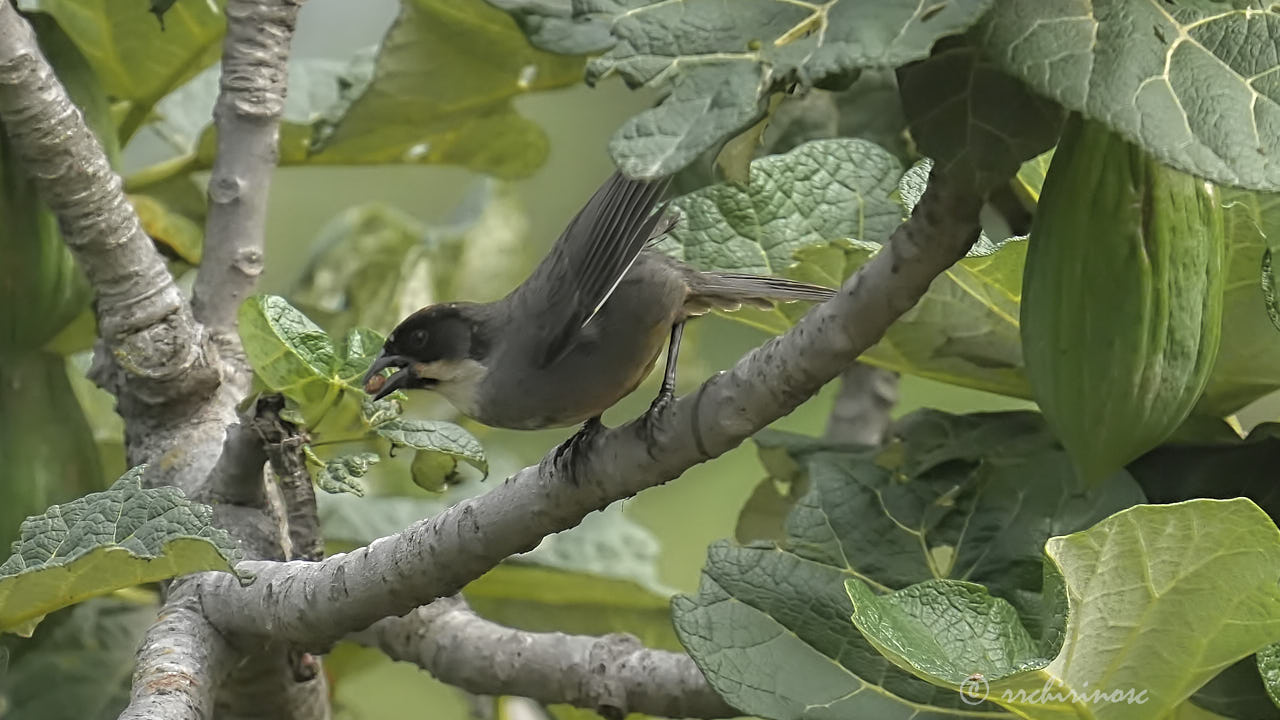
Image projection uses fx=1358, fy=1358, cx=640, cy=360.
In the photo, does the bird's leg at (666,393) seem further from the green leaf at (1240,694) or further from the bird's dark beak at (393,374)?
the green leaf at (1240,694)

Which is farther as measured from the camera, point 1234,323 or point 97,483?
point 97,483

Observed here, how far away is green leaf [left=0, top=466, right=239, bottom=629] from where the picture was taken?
24.2 inches

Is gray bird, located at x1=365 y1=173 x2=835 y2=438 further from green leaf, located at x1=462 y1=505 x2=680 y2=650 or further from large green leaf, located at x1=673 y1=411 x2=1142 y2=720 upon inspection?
green leaf, located at x1=462 y1=505 x2=680 y2=650

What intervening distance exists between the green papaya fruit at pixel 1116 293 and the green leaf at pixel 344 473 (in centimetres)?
36

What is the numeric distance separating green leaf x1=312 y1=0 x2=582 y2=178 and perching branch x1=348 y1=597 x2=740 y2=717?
1.46 ft

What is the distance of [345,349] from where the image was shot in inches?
31.9

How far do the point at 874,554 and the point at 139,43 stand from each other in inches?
26.8

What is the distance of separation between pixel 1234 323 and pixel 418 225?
0.93 metres

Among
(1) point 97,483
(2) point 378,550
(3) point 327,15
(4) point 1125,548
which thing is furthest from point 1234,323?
(3) point 327,15

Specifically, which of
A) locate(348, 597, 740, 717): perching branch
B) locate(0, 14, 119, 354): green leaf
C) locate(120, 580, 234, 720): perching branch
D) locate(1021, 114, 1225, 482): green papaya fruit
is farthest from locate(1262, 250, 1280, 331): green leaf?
locate(0, 14, 119, 354): green leaf

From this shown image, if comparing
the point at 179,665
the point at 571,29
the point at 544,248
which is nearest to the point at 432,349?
the point at 179,665

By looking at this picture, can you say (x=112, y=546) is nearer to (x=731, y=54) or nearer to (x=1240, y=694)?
(x=731, y=54)

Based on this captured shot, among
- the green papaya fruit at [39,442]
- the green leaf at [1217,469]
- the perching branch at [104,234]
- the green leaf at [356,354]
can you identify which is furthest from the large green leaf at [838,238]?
the green papaya fruit at [39,442]

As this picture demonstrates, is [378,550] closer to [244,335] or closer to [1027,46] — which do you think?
[244,335]
